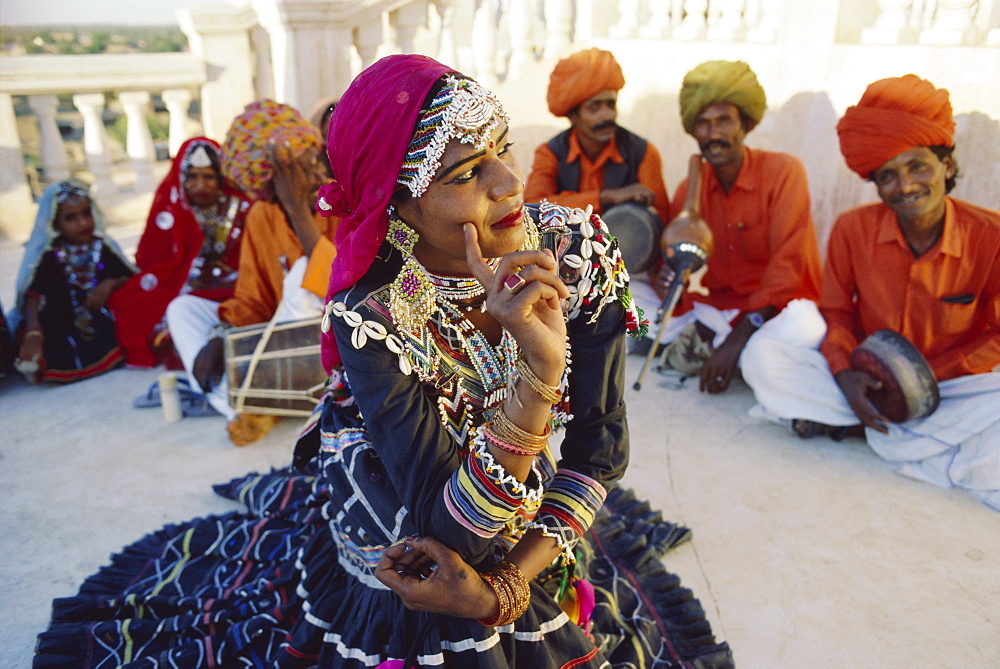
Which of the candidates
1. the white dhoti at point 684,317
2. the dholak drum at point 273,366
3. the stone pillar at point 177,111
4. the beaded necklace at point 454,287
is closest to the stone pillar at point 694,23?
the white dhoti at point 684,317

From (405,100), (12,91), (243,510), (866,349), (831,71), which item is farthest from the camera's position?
(12,91)

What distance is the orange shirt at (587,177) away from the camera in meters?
4.72

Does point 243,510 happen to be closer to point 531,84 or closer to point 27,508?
point 27,508

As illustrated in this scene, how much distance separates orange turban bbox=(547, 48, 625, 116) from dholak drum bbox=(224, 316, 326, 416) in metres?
2.16

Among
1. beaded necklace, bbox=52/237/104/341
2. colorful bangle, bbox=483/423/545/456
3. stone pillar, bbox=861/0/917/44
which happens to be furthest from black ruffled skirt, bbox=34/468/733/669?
stone pillar, bbox=861/0/917/44

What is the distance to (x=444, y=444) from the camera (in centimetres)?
177

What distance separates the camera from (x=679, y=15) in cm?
581

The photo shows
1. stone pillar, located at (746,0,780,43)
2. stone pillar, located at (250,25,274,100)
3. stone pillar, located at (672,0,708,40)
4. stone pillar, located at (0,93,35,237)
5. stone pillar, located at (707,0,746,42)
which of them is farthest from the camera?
stone pillar, located at (250,25,274,100)

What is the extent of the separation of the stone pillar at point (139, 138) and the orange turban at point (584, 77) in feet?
12.9

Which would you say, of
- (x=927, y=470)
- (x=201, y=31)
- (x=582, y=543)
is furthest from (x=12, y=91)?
(x=927, y=470)

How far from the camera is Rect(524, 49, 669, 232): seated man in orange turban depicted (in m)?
4.65

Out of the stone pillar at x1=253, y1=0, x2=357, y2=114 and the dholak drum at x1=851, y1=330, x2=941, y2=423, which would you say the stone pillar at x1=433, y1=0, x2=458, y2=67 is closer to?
the stone pillar at x1=253, y1=0, x2=357, y2=114

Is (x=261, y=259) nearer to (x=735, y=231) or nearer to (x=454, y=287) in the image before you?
(x=454, y=287)

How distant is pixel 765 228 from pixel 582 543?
103 inches
